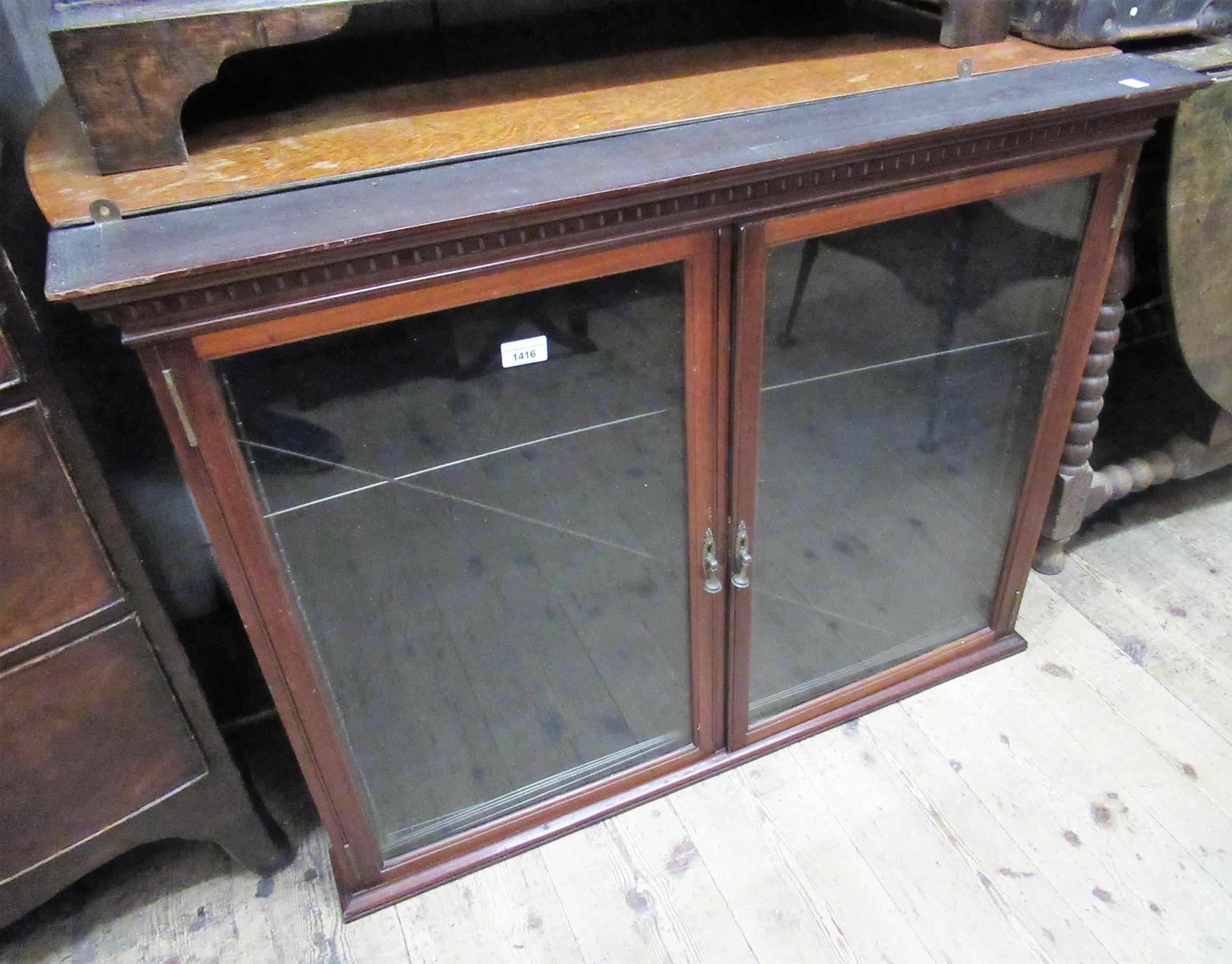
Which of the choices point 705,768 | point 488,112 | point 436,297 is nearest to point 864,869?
point 705,768

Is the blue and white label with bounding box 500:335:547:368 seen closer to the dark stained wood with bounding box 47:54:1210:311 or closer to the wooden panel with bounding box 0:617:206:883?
the dark stained wood with bounding box 47:54:1210:311

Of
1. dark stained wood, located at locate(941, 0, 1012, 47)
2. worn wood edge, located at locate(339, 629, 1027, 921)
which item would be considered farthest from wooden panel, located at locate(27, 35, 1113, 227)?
worn wood edge, located at locate(339, 629, 1027, 921)

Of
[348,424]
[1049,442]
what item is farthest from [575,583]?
[1049,442]

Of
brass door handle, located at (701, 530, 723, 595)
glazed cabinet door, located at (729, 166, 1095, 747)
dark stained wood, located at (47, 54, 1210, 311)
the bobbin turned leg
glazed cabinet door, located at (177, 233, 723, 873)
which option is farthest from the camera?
the bobbin turned leg

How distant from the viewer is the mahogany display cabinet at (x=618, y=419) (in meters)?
0.82

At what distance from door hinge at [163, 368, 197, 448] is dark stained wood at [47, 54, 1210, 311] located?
1.9 inches

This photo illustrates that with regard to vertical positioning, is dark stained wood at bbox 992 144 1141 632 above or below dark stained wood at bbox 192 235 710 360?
below

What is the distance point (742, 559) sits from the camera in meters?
1.18

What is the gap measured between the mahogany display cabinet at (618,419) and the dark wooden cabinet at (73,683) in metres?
0.12

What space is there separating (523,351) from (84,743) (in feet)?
2.05

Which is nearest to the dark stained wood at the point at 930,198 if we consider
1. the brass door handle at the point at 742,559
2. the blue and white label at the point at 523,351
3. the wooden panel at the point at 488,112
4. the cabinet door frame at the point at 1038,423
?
the cabinet door frame at the point at 1038,423

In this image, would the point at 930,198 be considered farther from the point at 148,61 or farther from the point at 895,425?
the point at 148,61

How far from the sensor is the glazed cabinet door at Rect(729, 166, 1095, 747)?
1041 millimetres

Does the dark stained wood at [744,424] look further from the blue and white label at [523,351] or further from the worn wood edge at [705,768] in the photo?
the blue and white label at [523,351]
